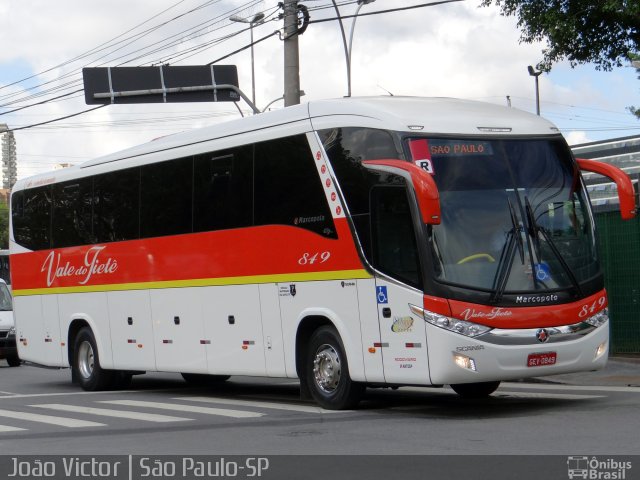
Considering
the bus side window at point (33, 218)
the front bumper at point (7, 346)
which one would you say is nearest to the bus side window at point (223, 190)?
the bus side window at point (33, 218)

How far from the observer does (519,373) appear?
13.3 m

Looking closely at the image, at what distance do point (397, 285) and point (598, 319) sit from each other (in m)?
2.40

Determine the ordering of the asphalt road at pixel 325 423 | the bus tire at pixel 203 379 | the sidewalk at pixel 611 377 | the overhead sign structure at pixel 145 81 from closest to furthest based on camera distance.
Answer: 1. the asphalt road at pixel 325 423
2. the sidewalk at pixel 611 377
3. the bus tire at pixel 203 379
4. the overhead sign structure at pixel 145 81

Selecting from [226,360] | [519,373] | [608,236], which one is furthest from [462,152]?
[608,236]

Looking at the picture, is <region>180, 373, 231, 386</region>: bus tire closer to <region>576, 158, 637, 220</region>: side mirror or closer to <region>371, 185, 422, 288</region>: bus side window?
<region>371, 185, 422, 288</region>: bus side window

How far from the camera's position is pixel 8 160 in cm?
16825

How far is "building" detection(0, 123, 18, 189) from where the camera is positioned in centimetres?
16344

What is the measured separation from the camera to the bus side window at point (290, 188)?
14.8 meters

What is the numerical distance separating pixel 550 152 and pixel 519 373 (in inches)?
109

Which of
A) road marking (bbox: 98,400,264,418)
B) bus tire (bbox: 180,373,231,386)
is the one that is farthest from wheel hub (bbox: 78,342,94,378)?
road marking (bbox: 98,400,264,418)

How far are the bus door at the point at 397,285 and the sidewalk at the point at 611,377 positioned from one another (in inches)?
191

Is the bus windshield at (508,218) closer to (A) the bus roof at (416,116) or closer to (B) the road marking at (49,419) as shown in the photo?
(A) the bus roof at (416,116)
